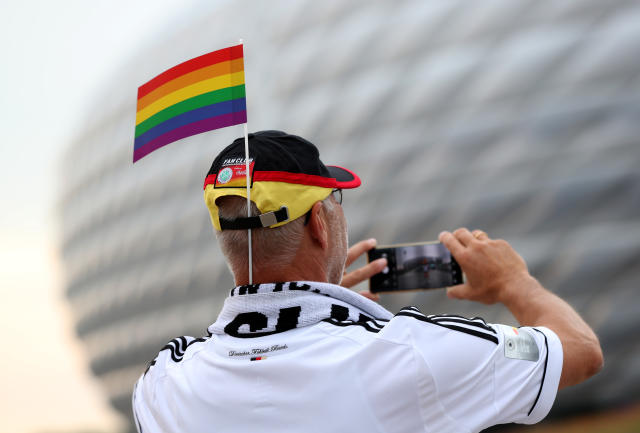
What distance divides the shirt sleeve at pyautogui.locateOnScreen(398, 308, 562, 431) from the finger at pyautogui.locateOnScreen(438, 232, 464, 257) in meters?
0.37

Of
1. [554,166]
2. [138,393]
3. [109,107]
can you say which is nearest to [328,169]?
[138,393]

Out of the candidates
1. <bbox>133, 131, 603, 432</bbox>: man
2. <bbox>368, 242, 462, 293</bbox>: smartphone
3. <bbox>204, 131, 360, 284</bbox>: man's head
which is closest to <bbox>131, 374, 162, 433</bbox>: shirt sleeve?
<bbox>133, 131, 603, 432</bbox>: man

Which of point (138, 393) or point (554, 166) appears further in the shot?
point (554, 166)

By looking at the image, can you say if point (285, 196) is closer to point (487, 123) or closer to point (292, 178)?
point (292, 178)

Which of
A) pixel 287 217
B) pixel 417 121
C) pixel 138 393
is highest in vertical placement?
pixel 417 121

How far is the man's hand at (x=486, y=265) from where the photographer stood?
126 centimetres

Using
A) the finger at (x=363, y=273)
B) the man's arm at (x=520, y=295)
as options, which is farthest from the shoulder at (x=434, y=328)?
the finger at (x=363, y=273)

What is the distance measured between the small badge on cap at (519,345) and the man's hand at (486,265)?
0.26 m

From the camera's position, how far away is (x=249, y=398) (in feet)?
3.27

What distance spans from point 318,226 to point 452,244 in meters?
0.43

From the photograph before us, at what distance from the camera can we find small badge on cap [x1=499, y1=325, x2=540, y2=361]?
97 centimetres

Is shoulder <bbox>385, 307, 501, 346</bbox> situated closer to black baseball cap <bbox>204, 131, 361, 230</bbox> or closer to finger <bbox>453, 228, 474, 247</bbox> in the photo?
black baseball cap <bbox>204, 131, 361, 230</bbox>

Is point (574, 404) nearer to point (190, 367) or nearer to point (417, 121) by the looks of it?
point (417, 121)

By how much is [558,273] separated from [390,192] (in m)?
0.91
